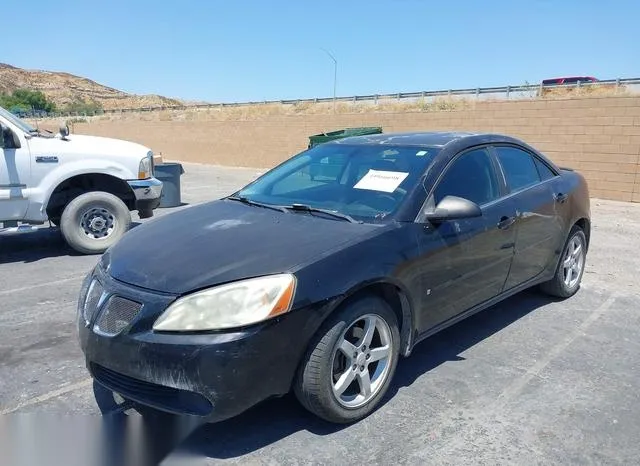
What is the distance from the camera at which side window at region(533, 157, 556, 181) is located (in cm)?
488

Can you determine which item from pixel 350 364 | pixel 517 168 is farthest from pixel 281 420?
pixel 517 168

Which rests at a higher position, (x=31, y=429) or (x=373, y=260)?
(x=373, y=260)

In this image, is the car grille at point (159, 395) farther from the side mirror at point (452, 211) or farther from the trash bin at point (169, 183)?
the trash bin at point (169, 183)

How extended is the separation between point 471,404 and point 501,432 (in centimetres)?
32

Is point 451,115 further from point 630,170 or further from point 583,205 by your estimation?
point 583,205

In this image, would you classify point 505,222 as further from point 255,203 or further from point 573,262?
point 255,203

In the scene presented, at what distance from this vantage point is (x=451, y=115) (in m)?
16.0

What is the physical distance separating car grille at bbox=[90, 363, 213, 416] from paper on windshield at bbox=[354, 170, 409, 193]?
1.81 m

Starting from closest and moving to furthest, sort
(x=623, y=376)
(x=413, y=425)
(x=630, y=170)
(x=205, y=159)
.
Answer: (x=413, y=425) → (x=623, y=376) → (x=630, y=170) → (x=205, y=159)

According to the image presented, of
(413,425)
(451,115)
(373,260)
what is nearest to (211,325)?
(373,260)

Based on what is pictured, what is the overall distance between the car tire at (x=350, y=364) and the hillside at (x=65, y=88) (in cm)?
9748

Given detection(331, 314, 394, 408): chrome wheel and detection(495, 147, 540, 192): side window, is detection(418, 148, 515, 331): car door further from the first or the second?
detection(331, 314, 394, 408): chrome wheel

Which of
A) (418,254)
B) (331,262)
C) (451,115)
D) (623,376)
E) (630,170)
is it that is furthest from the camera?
(451,115)

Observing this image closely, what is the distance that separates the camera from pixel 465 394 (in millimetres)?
3467
